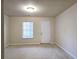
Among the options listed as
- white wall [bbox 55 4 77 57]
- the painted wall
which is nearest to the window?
the painted wall

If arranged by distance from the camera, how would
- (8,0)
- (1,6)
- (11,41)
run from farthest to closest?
(11,41)
(8,0)
(1,6)

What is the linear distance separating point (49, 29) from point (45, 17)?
1.11 metres

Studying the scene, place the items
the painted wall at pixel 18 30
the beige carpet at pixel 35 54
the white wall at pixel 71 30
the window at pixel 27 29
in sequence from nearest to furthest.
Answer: the white wall at pixel 71 30, the beige carpet at pixel 35 54, the painted wall at pixel 18 30, the window at pixel 27 29

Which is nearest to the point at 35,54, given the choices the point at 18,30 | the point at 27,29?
the point at 27,29

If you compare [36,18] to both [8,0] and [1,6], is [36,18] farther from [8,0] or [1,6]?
[1,6]

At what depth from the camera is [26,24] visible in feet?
31.0

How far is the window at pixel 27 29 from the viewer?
369 inches

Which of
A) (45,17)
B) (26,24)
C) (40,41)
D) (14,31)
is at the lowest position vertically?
(40,41)

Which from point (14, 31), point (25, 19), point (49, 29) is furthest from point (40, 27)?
point (14, 31)

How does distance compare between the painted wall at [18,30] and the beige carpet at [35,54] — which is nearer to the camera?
the beige carpet at [35,54]

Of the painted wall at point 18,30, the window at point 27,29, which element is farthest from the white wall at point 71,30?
the window at point 27,29

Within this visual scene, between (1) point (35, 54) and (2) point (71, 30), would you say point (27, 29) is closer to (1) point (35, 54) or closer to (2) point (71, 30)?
(1) point (35, 54)

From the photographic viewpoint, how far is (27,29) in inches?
371

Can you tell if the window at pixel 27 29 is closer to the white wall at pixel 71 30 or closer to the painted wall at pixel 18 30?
the painted wall at pixel 18 30
